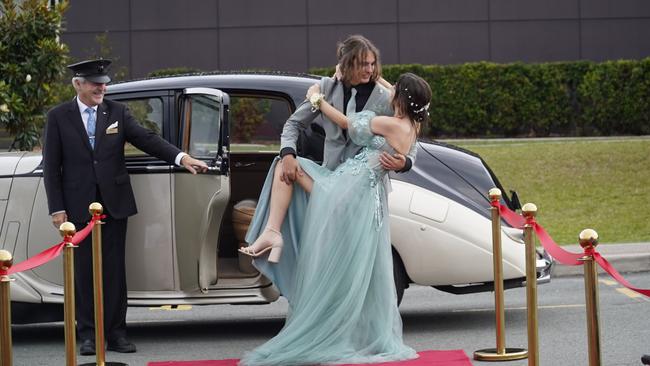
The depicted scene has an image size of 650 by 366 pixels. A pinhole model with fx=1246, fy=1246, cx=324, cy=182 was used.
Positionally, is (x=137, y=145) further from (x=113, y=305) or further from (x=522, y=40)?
(x=522, y=40)

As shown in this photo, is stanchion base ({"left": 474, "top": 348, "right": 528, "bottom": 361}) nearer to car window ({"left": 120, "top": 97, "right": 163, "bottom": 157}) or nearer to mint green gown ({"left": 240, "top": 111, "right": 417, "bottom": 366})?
mint green gown ({"left": 240, "top": 111, "right": 417, "bottom": 366})

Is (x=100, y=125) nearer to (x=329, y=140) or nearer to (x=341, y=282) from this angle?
(x=329, y=140)

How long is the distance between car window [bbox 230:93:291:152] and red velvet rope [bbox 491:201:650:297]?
6.71 ft

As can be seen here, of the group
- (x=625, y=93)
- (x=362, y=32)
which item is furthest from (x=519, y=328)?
(x=362, y=32)

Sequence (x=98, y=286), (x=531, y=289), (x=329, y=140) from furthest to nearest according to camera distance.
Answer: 1. (x=329, y=140)
2. (x=98, y=286)
3. (x=531, y=289)

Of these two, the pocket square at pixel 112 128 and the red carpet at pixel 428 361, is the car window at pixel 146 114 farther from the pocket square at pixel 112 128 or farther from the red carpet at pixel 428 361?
A: the red carpet at pixel 428 361

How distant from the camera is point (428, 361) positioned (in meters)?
8.02

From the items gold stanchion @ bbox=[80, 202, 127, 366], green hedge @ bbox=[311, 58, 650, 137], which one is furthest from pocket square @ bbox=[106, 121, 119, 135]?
green hedge @ bbox=[311, 58, 650, 137]

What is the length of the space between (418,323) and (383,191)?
204 centimetres

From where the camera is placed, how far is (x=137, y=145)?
8.72 metres

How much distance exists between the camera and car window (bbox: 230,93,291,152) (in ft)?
31.1

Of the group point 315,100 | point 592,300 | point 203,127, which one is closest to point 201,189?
point 203,127

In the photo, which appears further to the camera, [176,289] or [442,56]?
[442,56]

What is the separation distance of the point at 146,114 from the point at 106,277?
1341mm
